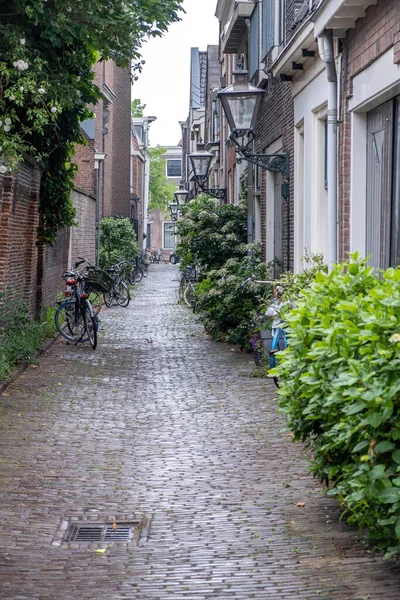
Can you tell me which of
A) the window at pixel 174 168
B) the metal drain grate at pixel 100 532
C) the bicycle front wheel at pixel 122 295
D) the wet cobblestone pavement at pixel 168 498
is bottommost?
the metal drain grate at pixel 100 532

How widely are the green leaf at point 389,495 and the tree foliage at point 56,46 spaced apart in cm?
753

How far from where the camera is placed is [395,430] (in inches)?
159

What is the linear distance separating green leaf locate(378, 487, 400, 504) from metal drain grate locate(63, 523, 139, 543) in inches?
69.4

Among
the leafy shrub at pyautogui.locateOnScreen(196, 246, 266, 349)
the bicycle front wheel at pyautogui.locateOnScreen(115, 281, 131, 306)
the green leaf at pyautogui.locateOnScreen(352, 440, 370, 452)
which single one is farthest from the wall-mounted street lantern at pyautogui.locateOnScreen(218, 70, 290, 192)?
the bicycle front wheel at pyautogui.locateOnScreen(115, 281, 131, 306)

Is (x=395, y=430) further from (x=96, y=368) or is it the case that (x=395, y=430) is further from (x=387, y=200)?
(x=96, y=368)

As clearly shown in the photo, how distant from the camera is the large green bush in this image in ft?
13.2

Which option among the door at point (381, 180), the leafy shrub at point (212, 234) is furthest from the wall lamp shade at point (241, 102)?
the door at point (381, 180)

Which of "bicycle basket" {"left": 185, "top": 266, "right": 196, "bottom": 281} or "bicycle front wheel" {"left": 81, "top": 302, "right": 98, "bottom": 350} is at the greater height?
"bicycle basket" {"left": 185, "top": 266, "right": 196, "bottom": 281}

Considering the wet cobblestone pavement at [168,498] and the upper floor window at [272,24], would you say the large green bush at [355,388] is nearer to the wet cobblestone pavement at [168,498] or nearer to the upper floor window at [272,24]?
the wet cobblestone pavement at [168,498]

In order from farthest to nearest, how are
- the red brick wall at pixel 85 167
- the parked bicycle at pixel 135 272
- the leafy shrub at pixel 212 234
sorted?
the parked bicycle at pixel 135 272
the red brick wall at pixel 85 167
the leafy shrub at pixel 212 234

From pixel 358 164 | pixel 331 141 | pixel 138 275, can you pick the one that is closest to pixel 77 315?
pixel 331 141

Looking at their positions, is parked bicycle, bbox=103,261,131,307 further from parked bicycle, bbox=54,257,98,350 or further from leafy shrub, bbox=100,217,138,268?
leafy shrub, bbox=100,217,138,268

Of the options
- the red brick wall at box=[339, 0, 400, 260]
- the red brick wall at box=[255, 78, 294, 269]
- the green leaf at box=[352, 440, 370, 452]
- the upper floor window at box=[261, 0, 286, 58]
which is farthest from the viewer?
the upper floor window at box=[261, 0, 286, 58]

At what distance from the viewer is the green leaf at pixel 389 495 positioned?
12.8ft
